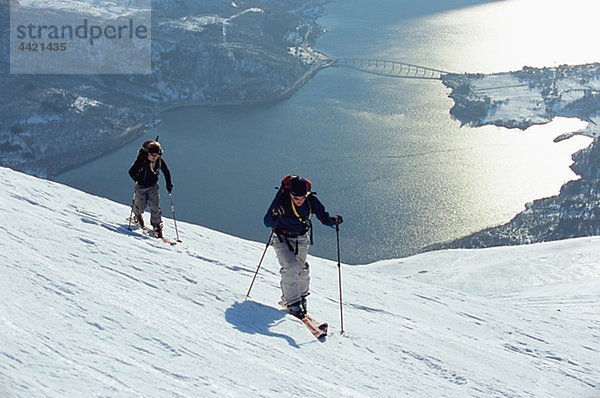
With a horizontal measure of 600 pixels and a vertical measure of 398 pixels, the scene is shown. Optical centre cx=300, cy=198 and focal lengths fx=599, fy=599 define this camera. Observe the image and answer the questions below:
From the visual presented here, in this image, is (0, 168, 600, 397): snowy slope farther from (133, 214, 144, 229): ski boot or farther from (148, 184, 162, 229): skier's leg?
(148, 184, 162, 229): skier's leg

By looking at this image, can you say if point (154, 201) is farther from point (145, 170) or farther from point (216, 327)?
point (216, 327)

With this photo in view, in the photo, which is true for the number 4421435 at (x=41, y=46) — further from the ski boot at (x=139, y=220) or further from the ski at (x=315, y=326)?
the ski at (x=315, y=326)

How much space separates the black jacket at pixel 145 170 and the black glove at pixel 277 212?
3966 millimetres

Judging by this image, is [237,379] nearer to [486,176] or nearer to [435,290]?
[435,290]

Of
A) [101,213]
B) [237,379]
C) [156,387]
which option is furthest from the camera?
[101,213]

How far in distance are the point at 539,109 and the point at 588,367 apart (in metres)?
129

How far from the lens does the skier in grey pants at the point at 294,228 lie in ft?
29.0

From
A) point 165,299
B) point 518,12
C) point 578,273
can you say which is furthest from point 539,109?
point 165,299

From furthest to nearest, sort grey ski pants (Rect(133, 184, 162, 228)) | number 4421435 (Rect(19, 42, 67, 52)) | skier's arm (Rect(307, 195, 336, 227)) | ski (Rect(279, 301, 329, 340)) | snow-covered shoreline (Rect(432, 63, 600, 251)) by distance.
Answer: number 4421435 (Rect(19, 42, 67, 52)) < snow-covered shoreline (Rect(432, 63, 600, 251)) < grey ski pants (Rect(133, 184, 162, 228)) < skier's arm (Rect(307, 195, 336, 227)) < ski (Rect(279, 301, 329, 340))

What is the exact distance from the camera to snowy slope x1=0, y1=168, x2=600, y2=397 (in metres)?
6.12

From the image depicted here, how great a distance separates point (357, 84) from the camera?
Result: 447 ft

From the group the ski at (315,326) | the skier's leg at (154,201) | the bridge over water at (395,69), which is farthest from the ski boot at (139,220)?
the bridge over water at (395,69)

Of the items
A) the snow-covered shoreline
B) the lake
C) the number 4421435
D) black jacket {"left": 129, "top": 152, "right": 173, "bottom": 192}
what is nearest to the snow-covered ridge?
the number 4421435

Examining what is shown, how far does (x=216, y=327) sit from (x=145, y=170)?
5668 millimetres
